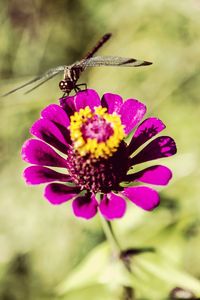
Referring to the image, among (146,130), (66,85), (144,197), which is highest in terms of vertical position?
(66,85)

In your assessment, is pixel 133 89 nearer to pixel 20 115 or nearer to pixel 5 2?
pixel 20 115

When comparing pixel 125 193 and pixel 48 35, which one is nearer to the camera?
pixel 125 193

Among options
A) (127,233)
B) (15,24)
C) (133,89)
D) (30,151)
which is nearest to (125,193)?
(30,151)

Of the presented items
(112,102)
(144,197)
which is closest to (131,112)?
(112,102)

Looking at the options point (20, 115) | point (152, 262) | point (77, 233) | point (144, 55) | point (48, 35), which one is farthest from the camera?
point (48, 35)

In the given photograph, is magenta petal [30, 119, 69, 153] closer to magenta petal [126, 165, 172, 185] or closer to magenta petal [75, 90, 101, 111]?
magenta petal [75, 90, 101, 111]

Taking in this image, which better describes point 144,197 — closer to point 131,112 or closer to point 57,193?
Answer: point 57,193
